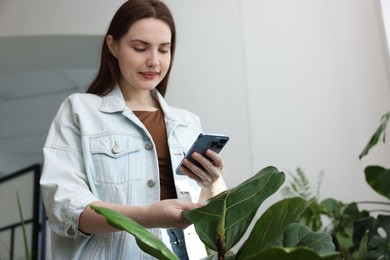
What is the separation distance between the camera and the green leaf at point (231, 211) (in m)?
0.54

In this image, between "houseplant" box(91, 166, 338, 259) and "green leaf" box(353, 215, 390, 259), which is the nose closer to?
"houseplant" box(91, 166, 338, 259)

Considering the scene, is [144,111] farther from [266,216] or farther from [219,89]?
[219,89]

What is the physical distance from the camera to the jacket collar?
3.43ft

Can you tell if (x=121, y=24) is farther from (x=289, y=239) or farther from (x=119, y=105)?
(x=289, y=239)

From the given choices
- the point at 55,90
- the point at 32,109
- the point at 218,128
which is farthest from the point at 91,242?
the point at 32,109

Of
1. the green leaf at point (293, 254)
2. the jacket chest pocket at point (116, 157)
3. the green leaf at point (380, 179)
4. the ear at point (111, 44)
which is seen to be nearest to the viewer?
the green leaf at point (293, 254)

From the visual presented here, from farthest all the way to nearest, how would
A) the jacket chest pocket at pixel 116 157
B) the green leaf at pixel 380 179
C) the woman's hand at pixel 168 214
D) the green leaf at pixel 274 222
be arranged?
the green leaf at pixel 380 179, the jacket chest pocket at pixel 116 157, the woman's hand at pixel 168 214, the green leaf at pixel 274 222

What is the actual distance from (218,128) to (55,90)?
2.09 metres

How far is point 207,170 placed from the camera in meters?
0.93

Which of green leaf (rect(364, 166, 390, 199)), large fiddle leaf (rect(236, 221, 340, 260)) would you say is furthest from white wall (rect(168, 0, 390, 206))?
large fiddle leaf (rect(236, 221, 340, 260))

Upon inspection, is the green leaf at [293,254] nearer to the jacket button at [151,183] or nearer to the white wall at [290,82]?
the jacket button at [151,183]

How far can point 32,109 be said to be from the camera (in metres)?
4.19

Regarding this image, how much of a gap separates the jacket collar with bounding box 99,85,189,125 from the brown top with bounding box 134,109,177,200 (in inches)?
0.7

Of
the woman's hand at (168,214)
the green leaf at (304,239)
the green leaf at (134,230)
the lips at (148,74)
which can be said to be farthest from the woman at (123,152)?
the green leaf at (134,230)
